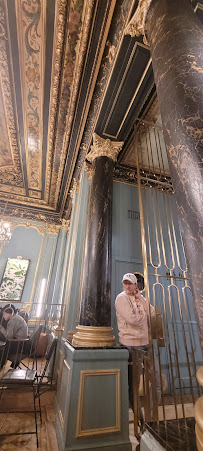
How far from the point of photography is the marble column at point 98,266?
2.46 meters

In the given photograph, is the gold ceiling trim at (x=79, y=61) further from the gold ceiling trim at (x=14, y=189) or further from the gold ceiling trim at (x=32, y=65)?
the gold ceiling trim at (x=14, y=189)

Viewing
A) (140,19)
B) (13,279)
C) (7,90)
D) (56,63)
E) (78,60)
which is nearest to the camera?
(140,19)

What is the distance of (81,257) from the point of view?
357 cm

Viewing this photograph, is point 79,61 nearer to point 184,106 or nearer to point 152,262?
point 184,106

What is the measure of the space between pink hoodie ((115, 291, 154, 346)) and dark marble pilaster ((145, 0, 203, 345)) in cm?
163

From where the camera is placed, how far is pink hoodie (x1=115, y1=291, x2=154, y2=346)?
8.05ft

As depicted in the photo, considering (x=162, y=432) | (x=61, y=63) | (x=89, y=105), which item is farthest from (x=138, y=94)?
(x=162, y=432)

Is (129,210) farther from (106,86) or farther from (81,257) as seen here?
(106,86)

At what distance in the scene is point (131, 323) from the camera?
2.46 metres

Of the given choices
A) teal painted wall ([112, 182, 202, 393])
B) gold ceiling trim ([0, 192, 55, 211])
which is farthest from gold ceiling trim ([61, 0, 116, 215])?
gold ceiling trim ([0, 192, 55, 211])

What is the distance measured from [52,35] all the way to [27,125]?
1.99 metres

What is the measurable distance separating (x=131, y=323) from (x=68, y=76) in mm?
4304

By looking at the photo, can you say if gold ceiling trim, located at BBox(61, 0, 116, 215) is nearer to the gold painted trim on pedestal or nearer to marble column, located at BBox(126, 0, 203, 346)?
marble column, located at BBox(126, 0, 203, 346)

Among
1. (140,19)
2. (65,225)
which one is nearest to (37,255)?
(65,225)
